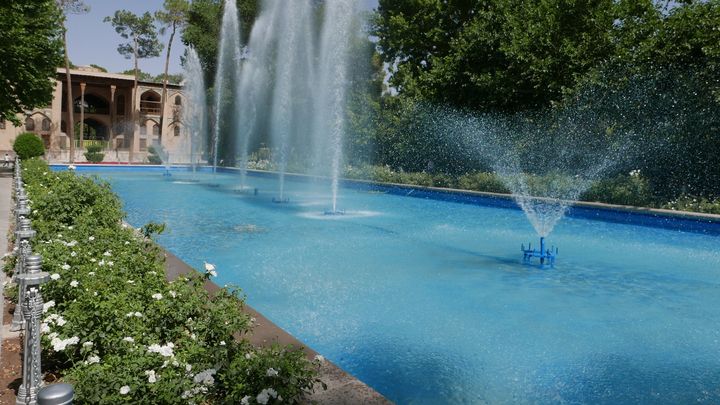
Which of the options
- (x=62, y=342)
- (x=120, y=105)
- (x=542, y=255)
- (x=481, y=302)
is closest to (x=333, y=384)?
(x=62, y=342)

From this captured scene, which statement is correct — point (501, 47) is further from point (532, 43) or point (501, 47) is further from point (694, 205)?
point (694, 205)

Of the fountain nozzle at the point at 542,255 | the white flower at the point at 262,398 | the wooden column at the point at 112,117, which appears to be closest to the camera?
the white flower at the point at 262,398

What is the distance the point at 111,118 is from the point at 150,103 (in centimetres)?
350

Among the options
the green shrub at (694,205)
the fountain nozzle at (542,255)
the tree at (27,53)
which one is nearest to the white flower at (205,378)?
the fountain nozzle at (542,255)

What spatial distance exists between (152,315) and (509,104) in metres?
19.9

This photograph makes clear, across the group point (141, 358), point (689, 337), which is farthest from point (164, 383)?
point (689, 337)

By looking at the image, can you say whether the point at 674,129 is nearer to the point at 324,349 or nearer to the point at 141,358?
the point at 324,349

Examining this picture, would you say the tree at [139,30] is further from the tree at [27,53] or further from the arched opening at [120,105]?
the tree at [27,53]

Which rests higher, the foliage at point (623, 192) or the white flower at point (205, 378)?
the foliage at point (623, 192)

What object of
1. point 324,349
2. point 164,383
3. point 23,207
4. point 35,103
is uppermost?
point 35,103

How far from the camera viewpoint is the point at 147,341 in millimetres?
3332

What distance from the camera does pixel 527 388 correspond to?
4316 millimetres

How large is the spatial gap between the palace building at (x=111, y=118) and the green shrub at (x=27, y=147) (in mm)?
7936

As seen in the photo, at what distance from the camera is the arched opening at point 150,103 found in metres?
47.1
